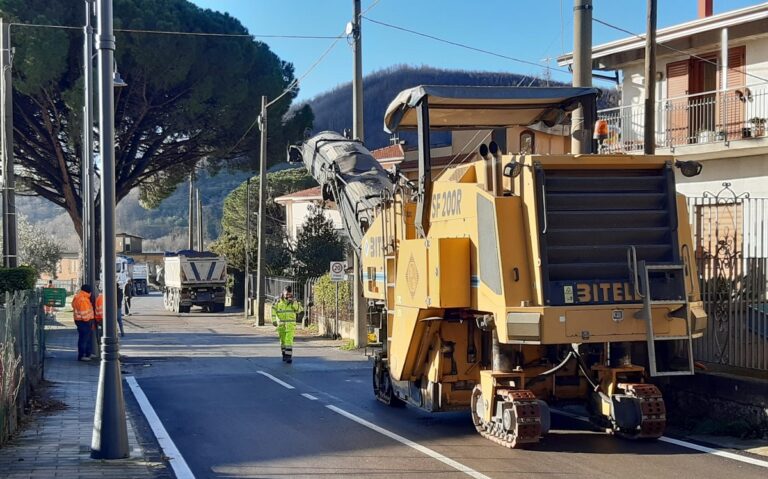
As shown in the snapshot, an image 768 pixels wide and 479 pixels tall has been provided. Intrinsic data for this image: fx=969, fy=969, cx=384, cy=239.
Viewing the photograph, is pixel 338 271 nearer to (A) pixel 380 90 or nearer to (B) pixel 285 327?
(B) pixel 285 327

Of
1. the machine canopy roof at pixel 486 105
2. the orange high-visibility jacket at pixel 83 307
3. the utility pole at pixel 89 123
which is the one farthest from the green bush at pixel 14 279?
the machine canopy roof at pixel 486 105

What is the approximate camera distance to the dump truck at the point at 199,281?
46731 millimetres

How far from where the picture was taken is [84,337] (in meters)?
21.0

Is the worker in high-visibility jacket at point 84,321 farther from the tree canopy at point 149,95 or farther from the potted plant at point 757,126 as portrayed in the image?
the tree canopy at point 149,95

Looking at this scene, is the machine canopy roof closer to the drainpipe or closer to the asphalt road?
the asphalt road

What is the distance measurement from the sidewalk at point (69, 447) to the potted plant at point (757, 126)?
46.7 ft

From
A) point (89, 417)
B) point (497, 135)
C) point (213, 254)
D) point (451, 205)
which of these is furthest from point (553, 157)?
point (213, 254)

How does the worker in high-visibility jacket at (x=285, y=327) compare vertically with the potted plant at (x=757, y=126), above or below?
below

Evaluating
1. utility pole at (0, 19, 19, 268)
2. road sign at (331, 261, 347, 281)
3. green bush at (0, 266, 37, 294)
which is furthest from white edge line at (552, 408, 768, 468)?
utility pole at (0, 19, 19, 268)

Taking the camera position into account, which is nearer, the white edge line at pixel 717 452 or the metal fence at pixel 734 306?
the white edge line at pixel 717 452

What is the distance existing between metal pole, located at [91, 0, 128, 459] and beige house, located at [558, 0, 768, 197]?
47.0ft

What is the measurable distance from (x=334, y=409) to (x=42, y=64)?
27.1 meters

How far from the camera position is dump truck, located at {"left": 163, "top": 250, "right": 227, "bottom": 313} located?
153 ft

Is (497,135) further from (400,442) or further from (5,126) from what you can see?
(5,126)
